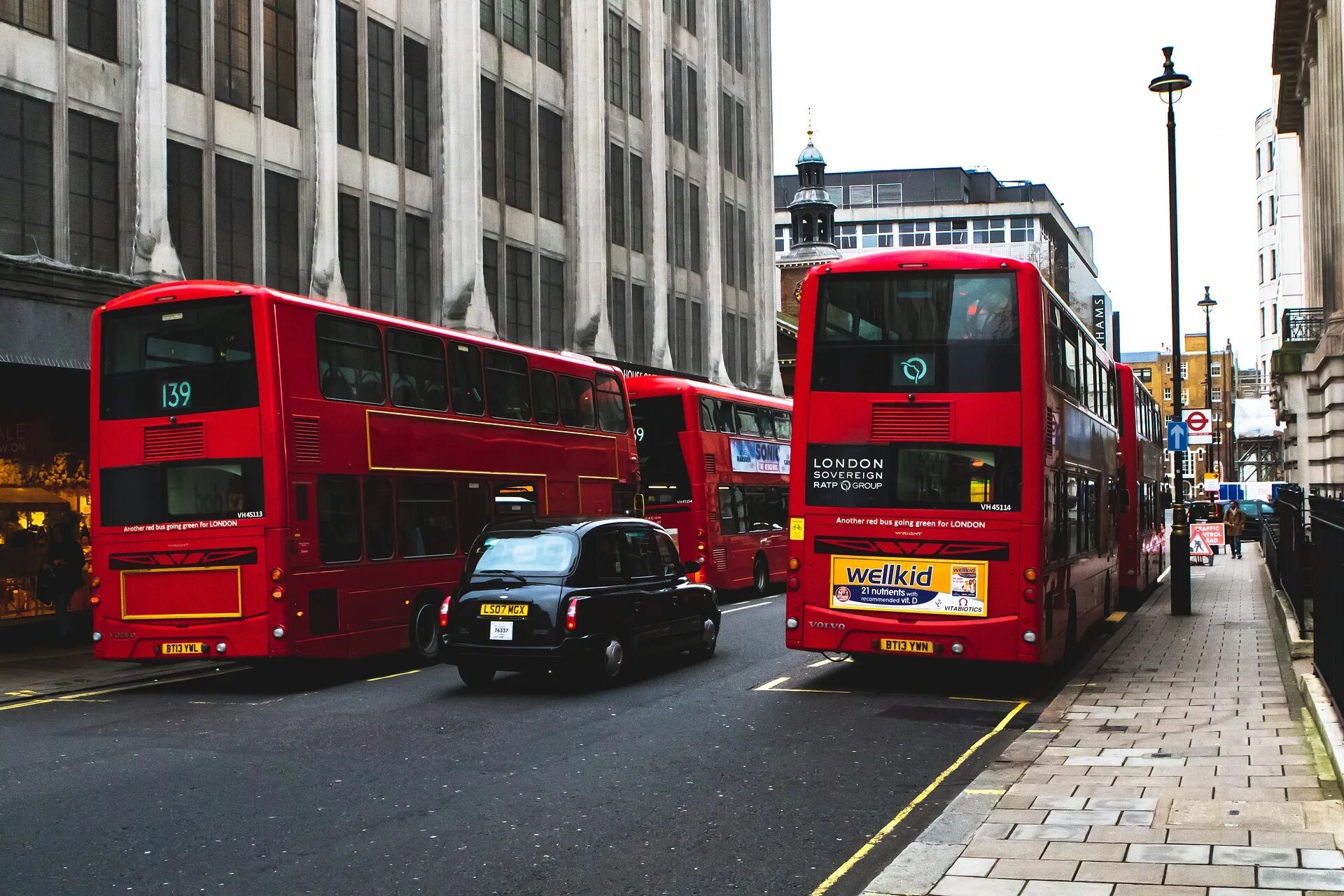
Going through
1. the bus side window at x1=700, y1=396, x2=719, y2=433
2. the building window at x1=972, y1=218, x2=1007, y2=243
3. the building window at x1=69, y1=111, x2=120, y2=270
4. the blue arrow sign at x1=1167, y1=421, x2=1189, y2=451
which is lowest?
the blue arrow sign at x1=1167, y1=421, x2=1189, y2=451

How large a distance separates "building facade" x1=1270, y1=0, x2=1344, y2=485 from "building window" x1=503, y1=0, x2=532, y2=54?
1727 cm

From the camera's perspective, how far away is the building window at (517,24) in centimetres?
3294

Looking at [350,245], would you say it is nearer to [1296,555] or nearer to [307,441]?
[307,441]

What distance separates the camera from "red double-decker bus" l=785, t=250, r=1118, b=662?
13.3 meters

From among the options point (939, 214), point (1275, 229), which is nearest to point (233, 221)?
point (1275, 229)

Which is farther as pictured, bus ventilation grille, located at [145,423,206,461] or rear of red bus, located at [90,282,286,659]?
bus ventilation grille, located at [145,423,206,461]

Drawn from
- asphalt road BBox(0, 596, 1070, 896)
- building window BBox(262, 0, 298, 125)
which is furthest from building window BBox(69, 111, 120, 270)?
asphalt road BBox(0, 596, 1070, 896)

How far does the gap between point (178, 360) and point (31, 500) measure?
6.87 meters

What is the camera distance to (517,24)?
110 feet

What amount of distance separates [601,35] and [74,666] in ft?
78.8

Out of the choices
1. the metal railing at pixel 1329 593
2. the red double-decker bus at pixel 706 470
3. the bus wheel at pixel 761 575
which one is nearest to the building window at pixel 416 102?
the red double-decker bus at pixel 706 470

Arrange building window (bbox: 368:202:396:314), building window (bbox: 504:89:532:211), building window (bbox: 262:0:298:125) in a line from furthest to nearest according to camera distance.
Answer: building window (bbox: 504:89:532:211)
building window (bbox: 368:202:396:314)
building window (bbox: 262:0:298:125)

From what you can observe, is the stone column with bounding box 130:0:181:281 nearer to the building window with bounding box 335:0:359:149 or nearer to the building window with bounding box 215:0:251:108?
the building window with bounding box 215:0:251:108

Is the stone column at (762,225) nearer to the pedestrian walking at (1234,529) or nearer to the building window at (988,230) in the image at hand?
the pedestrian walking at (1234,529)
